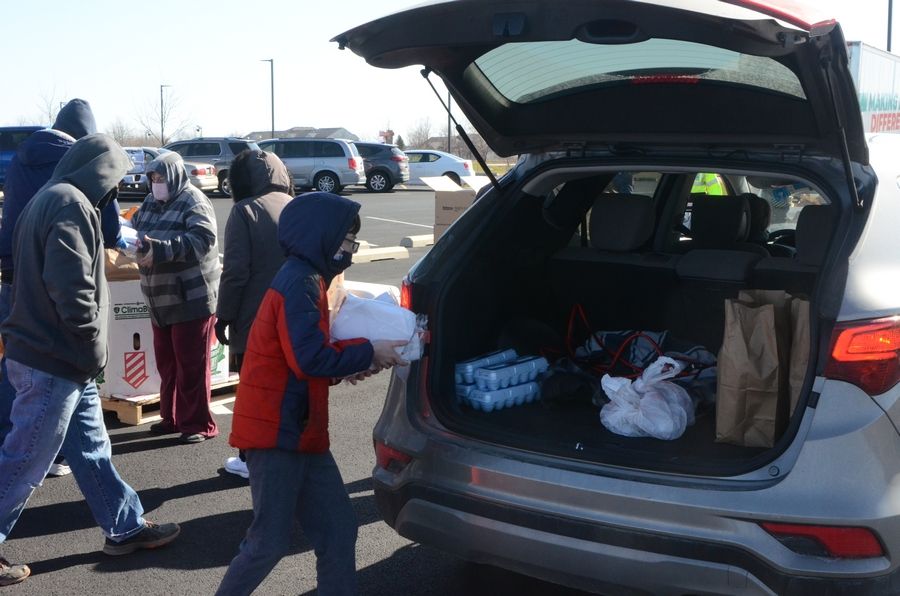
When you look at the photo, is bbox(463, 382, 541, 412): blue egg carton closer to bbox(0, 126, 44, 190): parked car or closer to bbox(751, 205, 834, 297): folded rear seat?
bbox(751, 205, 834, 297): folded rear seat

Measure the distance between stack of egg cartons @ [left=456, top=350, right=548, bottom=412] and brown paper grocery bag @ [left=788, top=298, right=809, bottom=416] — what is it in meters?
1.05

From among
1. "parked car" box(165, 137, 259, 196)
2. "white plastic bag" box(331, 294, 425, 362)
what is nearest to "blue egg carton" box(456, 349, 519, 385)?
"white plastic bag" box(331, 294, 425, 362)

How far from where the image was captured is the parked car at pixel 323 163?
2780 centimetres

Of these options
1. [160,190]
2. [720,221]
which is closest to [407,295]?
[720,221]

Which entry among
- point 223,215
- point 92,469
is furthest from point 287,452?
point 223,215

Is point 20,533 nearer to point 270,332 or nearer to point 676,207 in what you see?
point 270,332

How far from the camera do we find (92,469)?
12.8 ft

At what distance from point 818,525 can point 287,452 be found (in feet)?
5.10

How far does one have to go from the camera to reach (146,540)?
4.10 m

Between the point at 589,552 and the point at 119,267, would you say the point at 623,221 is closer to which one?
the point at 589,552

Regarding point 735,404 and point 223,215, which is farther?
point 223,215

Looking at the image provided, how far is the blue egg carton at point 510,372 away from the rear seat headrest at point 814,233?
110cm

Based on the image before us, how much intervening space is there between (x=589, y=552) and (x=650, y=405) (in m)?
0.77

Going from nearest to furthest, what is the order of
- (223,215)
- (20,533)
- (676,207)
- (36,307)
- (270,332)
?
(270,332) → (36,307) → (20,533) → (676,207) → (223,215)
